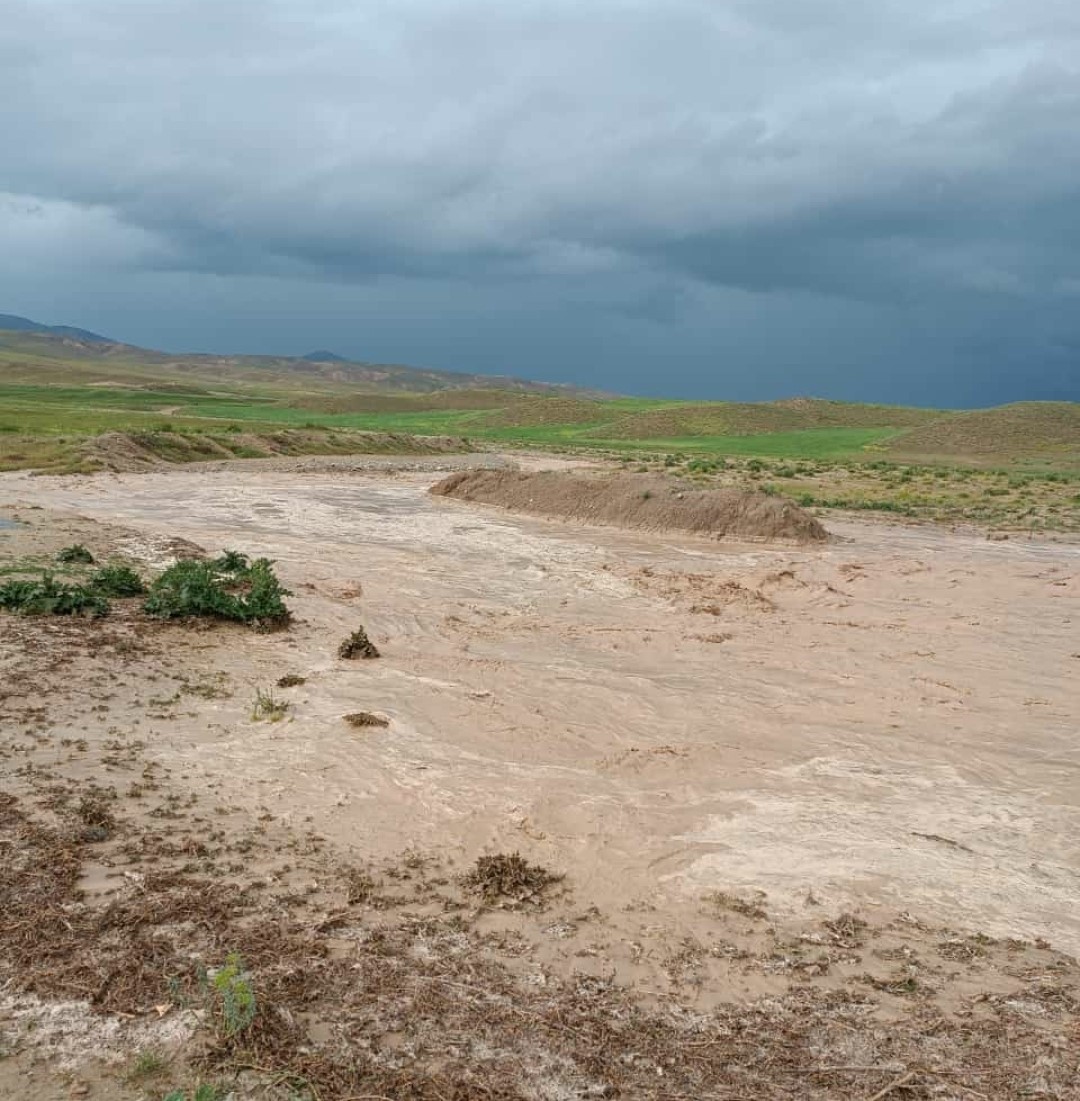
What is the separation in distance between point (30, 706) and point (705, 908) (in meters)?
5.93

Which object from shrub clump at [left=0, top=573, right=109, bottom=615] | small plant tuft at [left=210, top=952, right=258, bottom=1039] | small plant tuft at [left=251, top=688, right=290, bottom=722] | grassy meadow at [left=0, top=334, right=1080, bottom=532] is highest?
grassy meadow at [left=0, top=334, right=1080, bottom=532]

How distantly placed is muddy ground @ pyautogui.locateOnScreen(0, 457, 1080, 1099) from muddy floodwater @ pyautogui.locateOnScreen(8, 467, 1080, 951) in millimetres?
45

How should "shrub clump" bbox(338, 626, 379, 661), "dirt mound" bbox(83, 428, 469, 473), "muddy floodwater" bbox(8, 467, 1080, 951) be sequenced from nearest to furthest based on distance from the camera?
"muddy floodwater" bbox(8, 467, 1080, 951) → "shrub clump" bbox(338, 626, 379, 661) → "dirt mound" bbox(83, 428, 469, 473)

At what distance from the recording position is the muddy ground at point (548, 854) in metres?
3.97

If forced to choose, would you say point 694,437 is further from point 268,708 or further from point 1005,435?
point 268,708

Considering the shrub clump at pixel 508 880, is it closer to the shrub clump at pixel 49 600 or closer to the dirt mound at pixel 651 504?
the shrub clump at pixel 49 600

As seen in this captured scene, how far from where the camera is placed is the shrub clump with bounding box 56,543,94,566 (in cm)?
1393

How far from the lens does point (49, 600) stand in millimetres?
10797

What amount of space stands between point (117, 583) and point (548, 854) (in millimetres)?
8398

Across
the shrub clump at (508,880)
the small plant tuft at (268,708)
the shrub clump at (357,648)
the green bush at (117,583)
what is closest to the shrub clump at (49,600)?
the green bush at (117,583)

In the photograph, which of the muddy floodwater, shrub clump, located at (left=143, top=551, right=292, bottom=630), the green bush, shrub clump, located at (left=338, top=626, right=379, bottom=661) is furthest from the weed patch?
the green bush

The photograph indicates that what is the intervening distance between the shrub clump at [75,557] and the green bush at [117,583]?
173 cm

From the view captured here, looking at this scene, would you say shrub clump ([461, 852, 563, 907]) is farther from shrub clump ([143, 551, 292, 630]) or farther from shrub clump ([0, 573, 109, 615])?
shrub clump ([0, 573, 109, 615])

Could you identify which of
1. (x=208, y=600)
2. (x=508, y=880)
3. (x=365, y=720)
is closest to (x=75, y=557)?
(x=208, y=600)
